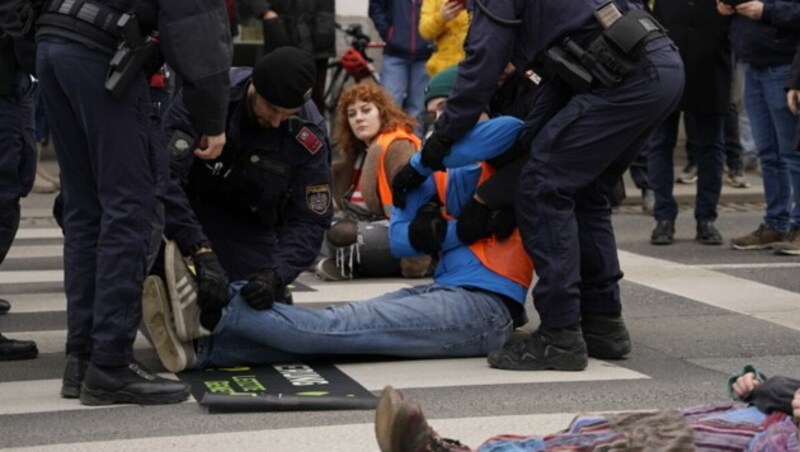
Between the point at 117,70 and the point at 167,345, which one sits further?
the point at 167,345

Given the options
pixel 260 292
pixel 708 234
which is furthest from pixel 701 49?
pixel 260 292

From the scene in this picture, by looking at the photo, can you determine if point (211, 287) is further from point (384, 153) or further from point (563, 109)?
point (384, 153)

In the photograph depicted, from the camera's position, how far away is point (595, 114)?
648 centimetres

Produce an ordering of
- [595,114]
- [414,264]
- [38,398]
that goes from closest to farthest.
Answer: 1. [38,398]
2. [595,114]
3. [414,264]

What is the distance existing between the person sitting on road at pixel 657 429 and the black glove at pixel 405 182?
2.35 m

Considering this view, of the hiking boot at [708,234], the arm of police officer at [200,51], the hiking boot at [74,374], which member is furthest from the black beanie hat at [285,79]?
the hiking boot at [708,234]

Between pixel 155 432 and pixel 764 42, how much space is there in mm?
5675

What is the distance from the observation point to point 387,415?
14.7 feet

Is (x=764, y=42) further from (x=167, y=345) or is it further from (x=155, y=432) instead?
(x=155, y=432)

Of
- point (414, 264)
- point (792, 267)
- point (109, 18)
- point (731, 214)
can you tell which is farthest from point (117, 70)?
point (731, 214)

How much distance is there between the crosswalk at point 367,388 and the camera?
5.36m

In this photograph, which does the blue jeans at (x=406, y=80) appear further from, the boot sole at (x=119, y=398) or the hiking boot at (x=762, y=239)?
the boot sole at (x=119, y=398)

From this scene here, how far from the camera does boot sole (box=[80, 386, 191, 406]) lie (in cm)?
580

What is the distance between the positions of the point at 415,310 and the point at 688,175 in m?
7.85
